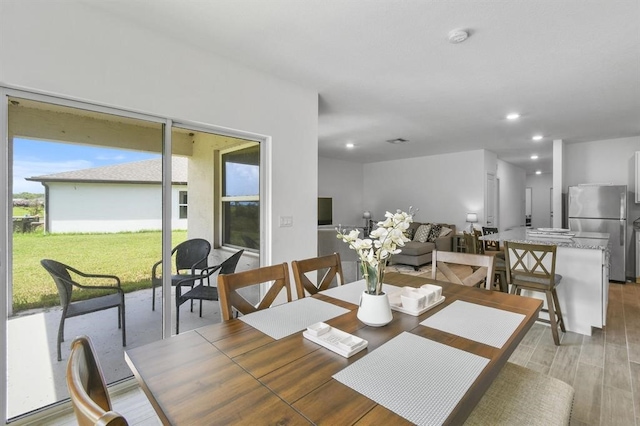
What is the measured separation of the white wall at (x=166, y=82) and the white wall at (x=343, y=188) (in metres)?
4.36

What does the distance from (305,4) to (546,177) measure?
462 inches

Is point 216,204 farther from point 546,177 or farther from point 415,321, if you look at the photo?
point 546,177

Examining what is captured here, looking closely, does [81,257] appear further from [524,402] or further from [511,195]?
[511,195]

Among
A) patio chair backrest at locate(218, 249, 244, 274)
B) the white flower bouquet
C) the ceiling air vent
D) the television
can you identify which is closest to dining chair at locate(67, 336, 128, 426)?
the white flower bouquet

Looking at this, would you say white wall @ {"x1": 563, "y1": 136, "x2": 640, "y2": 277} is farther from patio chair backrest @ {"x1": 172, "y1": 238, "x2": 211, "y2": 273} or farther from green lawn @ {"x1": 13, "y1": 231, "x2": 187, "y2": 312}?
green lawn @ {"x1": 13, "y1": 231, "x2": 187, "y2": 312}

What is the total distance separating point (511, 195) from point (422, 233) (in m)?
3.60

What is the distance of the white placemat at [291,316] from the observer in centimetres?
131

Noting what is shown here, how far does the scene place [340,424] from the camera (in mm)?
741

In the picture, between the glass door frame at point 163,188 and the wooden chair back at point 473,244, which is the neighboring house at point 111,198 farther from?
the wooden chair back at point 473,244

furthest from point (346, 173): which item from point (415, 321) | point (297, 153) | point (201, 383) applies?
point (201, 383)

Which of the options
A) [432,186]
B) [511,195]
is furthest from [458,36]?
[511,195]

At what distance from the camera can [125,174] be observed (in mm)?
2244

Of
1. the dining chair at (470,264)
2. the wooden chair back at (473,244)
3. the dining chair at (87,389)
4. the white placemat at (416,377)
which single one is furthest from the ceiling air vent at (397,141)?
the dining chair at (87,389)

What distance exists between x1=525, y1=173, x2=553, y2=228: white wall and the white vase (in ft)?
37.4
